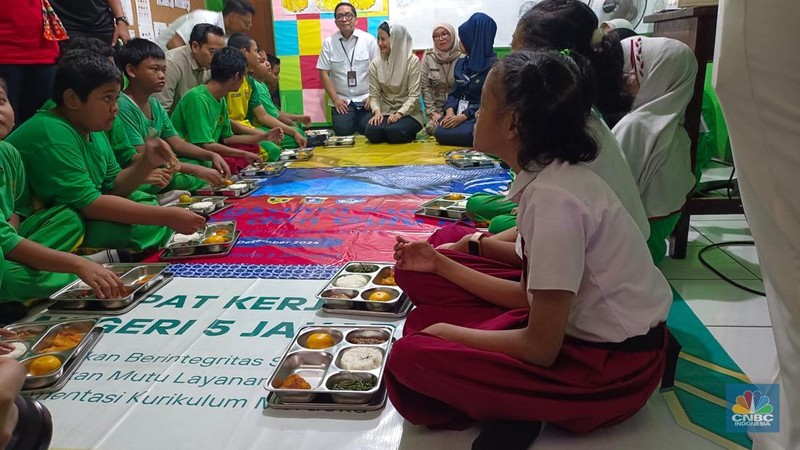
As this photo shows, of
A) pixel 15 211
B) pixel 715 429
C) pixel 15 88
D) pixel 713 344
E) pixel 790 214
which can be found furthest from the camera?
pixel 15 88

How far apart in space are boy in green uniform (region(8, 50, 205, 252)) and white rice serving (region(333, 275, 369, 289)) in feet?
2.16

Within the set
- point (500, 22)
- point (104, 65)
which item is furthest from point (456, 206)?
point (500, 22)

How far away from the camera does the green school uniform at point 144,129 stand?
300cm

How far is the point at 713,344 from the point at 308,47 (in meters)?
5.94

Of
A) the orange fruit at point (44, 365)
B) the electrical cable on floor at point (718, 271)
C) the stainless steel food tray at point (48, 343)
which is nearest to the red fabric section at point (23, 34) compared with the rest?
the stainless steel food tray at point (48, 343)

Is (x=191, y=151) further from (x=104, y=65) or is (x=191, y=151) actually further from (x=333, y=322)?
(x=333, y=322)

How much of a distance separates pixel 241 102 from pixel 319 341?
11.6 ft

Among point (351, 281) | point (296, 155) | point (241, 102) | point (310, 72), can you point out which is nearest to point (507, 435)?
point (351, 281)

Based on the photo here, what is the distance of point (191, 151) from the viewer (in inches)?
143

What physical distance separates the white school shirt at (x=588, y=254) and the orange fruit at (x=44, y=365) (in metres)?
Answer: 1.32

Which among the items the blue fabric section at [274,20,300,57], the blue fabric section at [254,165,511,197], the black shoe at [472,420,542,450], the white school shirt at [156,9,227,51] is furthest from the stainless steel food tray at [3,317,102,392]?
the blue fabric section at [274,20,300,57]

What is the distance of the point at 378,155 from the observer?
16.2ft

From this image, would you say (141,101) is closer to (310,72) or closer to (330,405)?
(330,405)

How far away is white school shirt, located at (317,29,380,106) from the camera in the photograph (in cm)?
646
